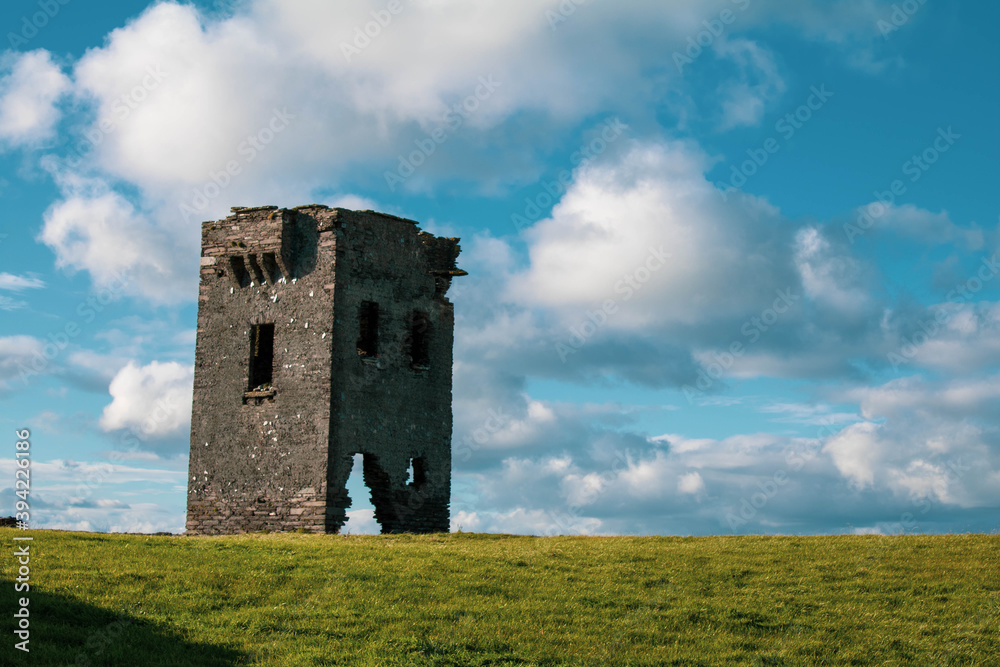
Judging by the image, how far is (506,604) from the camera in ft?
53.5

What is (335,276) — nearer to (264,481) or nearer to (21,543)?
(264,481)

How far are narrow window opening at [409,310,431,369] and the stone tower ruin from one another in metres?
0.04

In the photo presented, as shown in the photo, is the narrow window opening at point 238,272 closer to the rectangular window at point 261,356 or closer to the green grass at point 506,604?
the rectangular window at point 261,356

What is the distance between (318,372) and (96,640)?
14.7 m

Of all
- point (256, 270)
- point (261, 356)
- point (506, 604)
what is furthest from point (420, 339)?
point (506, 604)

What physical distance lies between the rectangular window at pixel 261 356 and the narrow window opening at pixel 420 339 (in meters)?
4.31

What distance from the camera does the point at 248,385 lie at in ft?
96.7

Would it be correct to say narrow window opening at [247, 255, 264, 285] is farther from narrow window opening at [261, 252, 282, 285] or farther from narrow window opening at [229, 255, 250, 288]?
narrow window opening at [229, 255, 250, 288]

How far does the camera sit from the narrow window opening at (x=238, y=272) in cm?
3000

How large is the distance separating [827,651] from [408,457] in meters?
16.6

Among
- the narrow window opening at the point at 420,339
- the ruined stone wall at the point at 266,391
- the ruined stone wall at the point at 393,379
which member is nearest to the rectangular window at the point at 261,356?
the ruined stone wall at the point at 266,391

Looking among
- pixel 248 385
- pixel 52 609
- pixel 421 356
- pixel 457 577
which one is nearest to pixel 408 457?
pixel 421 356

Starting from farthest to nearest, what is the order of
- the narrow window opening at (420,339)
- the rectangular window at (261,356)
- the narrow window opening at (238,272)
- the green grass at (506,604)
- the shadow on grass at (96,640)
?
the narrow window opening at (420,339), the narrow window opening at (238,272), the rectangular window at (261,356), the green grass at (506,604), the shadow on grass at (96,640)

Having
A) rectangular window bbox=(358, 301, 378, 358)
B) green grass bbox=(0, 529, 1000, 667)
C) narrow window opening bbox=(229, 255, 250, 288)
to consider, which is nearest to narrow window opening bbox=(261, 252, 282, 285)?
narrow window opening bbox=(229, 255, 250, 288)
